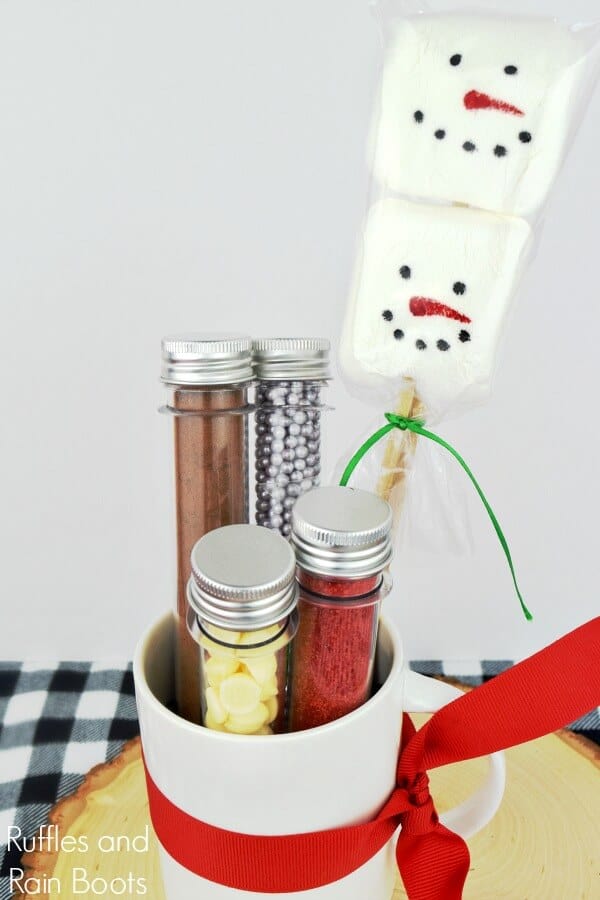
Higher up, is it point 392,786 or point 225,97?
point 225,97

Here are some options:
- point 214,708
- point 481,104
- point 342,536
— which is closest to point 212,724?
point 214,708

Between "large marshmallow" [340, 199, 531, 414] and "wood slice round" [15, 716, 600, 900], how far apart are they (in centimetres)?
36

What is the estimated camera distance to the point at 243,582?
36cm

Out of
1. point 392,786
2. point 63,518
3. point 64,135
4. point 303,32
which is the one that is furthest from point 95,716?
point 303,32

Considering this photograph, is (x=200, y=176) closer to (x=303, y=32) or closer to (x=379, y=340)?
(x=303, y=32)

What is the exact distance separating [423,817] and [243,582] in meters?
0.21

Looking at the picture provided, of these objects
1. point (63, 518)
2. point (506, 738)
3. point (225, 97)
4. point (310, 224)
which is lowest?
point (63, 518)

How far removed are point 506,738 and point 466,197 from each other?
1.07 ft

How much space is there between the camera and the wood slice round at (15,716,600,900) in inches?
22.2

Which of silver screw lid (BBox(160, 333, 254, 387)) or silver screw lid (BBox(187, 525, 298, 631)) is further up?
→ silver screw lid (BBox(160, 333, 254, 387))

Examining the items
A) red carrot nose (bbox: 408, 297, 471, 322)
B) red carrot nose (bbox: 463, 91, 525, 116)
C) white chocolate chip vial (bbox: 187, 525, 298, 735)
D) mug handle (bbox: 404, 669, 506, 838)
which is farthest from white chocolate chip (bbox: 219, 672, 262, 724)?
red carrot nose (bbox: 463, 91, 525, 116)

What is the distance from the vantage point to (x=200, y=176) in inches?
30.5

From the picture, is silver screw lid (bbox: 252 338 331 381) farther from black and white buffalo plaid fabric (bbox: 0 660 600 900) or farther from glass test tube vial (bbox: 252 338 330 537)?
black and white buffalo plaid fabric (bbox: 0 660 600 900)

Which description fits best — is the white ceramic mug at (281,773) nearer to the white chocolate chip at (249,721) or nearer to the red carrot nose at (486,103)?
the white chocolate chip at (249,721)
